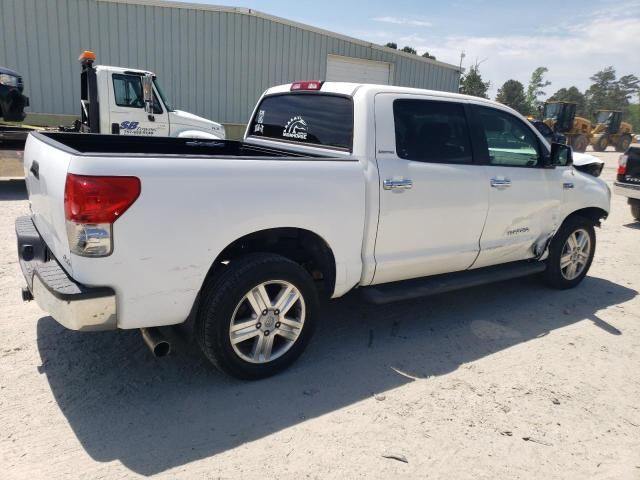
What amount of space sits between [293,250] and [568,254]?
128 inches

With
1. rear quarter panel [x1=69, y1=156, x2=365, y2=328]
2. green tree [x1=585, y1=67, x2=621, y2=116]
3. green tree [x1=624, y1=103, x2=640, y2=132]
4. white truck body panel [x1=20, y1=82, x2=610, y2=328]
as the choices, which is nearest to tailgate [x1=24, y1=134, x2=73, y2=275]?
white truck body panel [x1=20, y1=82, x2=610, y2=328]

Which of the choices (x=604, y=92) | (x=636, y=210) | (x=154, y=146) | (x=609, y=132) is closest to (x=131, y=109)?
(x=154, y=146)

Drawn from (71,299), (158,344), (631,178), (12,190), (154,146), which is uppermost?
(154,146)

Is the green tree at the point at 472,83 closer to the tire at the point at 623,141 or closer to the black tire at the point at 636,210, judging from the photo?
the tire at the point at 623,141

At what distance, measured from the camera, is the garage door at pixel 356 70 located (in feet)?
63.2

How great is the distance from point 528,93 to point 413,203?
72530 millimetres

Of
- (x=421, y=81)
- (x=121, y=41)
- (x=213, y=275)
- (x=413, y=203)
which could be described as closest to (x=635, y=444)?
(x=413, y=203)

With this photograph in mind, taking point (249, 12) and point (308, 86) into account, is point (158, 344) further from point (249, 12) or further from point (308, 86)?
point (249, 12)

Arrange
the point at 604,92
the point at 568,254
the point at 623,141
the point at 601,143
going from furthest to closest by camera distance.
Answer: the point at 604,92, the point at 623,141, the point at 601,143, the point at 568,254

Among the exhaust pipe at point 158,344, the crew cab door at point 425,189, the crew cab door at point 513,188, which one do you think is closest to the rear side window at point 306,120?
the crew cab door at point 425,189

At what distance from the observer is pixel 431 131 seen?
4.02m

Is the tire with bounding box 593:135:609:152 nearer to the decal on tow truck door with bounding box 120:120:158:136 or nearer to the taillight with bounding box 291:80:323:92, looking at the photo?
the decal on tow truck door with bounding box 120:120:158:136

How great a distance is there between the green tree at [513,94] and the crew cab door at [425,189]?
2664 inches

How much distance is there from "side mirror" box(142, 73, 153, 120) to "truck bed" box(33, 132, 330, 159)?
5.17 m
